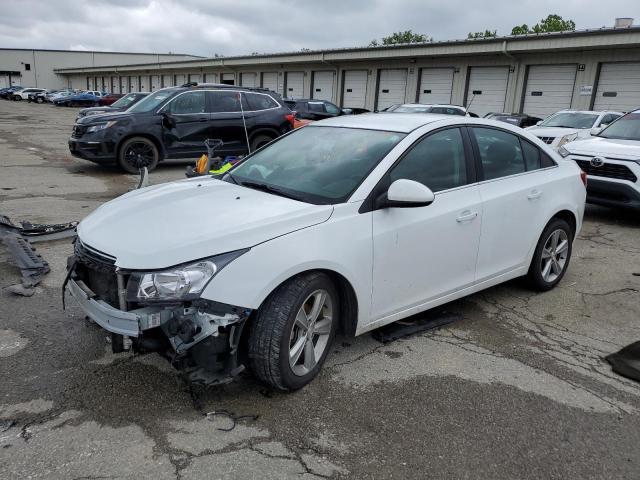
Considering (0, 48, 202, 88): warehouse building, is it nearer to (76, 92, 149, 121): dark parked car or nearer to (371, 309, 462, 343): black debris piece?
(76, 92, 149, 121): dark parked car

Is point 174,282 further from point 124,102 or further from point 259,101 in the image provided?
point 124,102

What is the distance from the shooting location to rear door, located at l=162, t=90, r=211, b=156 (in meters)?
11.8

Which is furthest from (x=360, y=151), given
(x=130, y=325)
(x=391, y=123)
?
(x=130, y=325)

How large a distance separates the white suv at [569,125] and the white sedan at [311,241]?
891 centimetres

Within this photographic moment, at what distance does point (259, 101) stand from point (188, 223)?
1022 cm

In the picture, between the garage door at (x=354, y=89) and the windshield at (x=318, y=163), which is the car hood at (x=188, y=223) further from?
the garage door at (x=354, y=89)

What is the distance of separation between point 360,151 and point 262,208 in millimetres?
954

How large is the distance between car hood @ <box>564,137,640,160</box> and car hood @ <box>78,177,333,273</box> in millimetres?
6463

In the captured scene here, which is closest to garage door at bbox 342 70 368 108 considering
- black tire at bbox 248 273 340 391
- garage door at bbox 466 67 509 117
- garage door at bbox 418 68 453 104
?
garage door at bbox 418 68 453 104

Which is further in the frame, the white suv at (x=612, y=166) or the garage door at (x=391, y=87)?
the garage door at (x=391, y=87)

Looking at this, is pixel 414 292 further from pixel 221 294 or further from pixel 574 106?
pixel 574 106

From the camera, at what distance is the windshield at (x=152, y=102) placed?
11.9 metres

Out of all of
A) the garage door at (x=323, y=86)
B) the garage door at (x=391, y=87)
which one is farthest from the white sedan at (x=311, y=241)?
the garage door at (x=323, y=86)

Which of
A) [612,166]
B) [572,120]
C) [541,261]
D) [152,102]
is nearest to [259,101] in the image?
[152,102]
